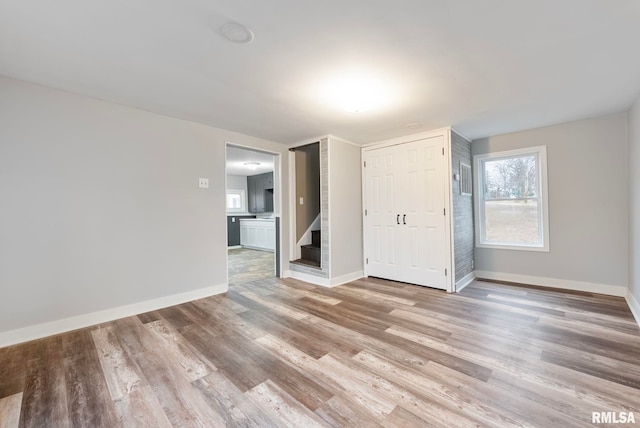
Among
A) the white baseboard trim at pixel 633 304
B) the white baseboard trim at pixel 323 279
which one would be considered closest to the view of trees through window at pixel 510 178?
the white baseboard trim at pixel 633 304

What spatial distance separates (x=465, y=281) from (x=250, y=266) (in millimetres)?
3939

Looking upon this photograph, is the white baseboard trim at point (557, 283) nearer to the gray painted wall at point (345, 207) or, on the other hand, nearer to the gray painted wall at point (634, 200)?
the gray painted wall at point (634, 200)

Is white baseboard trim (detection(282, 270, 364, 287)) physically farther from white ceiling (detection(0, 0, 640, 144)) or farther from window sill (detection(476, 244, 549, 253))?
white ceiling (detection(0, 0, 640, 144))

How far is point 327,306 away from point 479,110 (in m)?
2.92

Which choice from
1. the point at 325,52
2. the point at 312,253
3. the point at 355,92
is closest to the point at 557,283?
the point at 312,253

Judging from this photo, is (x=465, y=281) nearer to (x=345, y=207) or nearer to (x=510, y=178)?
(x=510, y=178)

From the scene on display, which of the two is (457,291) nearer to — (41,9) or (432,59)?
(432,59)

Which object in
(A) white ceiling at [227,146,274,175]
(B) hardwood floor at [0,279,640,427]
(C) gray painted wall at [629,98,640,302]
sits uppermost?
(A) white ceiling at [227,146,274,175]

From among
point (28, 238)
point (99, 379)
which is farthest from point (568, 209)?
point (28, 238)

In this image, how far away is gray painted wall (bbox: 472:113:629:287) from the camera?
3.32 metres

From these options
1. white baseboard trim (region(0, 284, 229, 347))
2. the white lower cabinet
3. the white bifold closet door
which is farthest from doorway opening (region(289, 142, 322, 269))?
the white lower cabinet

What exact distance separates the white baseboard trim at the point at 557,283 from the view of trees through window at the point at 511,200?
0.52 m

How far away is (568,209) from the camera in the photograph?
3.64 metres

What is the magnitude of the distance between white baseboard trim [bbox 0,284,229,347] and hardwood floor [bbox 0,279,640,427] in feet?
0.31
